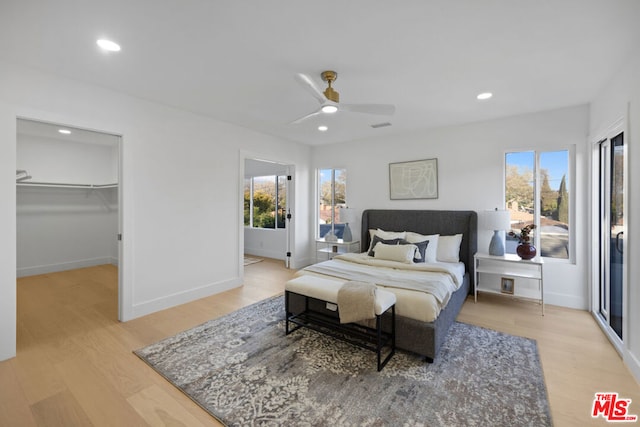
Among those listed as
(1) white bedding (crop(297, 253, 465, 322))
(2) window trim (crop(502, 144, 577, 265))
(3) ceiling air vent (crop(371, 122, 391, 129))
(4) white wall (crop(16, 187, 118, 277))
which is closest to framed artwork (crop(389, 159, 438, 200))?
(3) ceiling air vent (crop(371, 122, 391, 129))

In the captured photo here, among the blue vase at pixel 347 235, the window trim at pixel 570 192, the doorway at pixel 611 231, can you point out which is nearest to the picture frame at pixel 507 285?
the window trim at pixel 570 192

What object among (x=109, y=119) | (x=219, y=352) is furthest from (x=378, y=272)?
(x=109, y=119)

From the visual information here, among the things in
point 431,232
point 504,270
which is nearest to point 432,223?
point 431,232

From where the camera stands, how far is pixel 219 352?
254 cm

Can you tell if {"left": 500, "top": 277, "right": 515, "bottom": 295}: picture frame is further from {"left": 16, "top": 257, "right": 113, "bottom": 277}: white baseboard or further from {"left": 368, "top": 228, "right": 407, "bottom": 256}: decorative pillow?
{"left": 16, "top": 257, "right": 113, "bottom": 277}: white baseboard

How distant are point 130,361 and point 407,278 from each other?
2714 millimetres

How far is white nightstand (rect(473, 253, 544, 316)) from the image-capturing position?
3619 millimetres

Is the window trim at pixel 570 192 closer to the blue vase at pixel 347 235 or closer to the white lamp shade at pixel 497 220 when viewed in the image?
the white lamp shade at pixel 497 220

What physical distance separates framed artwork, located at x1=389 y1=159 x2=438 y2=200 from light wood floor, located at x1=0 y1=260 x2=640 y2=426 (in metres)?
1.81

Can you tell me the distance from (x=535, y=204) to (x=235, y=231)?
4412 mm

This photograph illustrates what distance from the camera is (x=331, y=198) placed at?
5844 mm

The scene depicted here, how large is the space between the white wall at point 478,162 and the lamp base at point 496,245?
0.29 m

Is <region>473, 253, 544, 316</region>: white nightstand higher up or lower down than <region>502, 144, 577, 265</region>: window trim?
lower down

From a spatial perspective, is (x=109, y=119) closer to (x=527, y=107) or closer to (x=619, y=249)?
(x=527, y=107)
